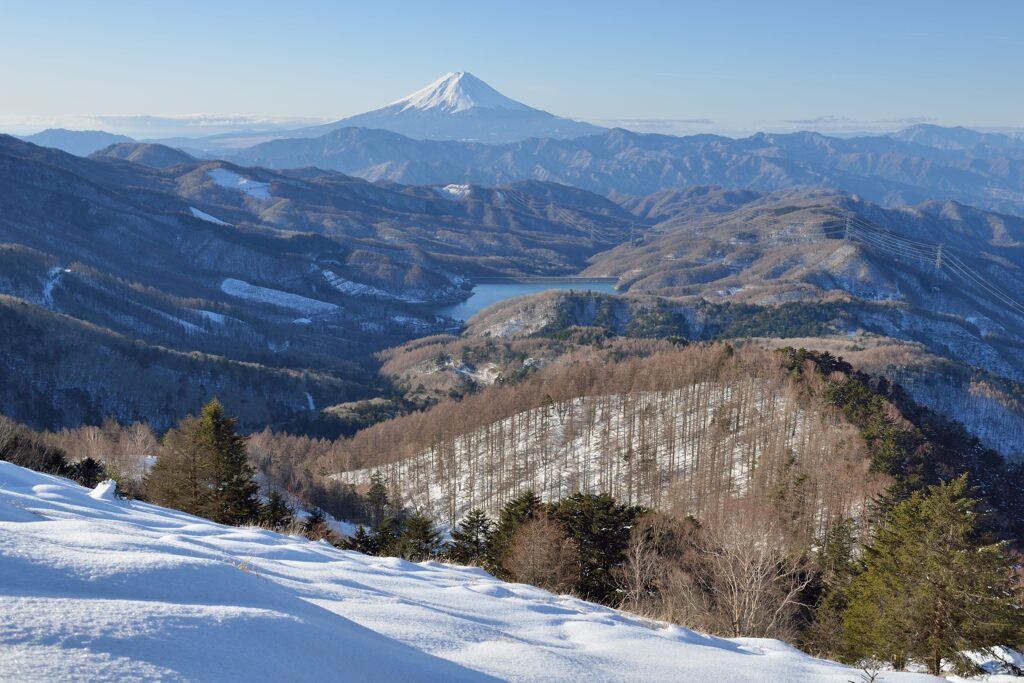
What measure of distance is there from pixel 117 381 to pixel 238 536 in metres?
133

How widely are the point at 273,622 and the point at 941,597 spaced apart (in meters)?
19.7

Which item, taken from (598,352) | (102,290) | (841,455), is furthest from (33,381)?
(841,455)

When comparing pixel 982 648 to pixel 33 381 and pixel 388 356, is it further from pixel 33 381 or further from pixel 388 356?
pixel 388 356

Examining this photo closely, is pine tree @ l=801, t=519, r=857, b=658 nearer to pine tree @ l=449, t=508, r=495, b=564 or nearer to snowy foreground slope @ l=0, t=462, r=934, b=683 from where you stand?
pine tree @ l=449, t=508, r=495, b=564

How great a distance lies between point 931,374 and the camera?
125562 mm

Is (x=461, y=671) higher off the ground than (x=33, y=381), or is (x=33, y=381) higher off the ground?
(x=461, y=671)

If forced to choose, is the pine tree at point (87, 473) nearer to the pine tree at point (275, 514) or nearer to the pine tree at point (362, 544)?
the pine tree at point (275, 514)

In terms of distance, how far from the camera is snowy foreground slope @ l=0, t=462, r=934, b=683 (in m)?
6.31

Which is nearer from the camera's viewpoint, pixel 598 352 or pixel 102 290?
pixel 598 352

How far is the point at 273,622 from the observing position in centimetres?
759

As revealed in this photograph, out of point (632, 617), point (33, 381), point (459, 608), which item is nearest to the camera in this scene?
point (459, 608)

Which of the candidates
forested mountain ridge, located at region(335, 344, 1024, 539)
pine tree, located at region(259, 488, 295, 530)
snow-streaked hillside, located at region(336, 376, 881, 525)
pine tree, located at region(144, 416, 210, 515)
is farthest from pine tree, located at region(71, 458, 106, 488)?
snow-streaked hillside, located at region(336, 376, 881, 525)

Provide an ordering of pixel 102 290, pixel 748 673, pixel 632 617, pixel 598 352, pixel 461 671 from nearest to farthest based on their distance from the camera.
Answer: pixel 461 671 < pixel 748 673 < pixel 632 617 < pixel 598 352 < pixel 102 290

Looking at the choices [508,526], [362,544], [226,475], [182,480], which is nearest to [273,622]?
[508,526]
